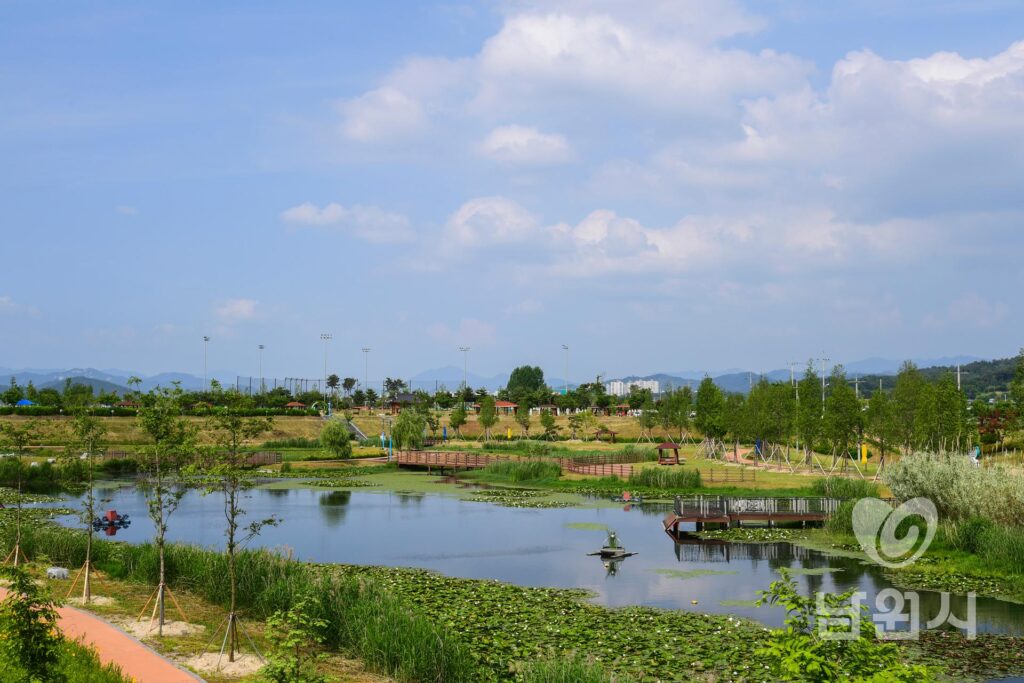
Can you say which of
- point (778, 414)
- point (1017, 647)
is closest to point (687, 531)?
point (1017, 647)

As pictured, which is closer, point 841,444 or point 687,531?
point 687,531

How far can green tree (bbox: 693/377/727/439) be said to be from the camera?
7344 centimetres

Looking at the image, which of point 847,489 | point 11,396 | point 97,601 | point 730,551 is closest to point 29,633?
point 97,601

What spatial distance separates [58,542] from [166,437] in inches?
323

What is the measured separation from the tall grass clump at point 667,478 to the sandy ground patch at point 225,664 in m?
39.9

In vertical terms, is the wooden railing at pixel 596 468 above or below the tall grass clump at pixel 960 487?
below

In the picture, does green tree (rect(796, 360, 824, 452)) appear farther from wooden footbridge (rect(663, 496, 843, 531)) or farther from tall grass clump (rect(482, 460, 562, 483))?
wooden footbridge (rect(663, 496, 843, 531))

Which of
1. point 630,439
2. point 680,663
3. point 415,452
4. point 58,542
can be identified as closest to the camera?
point 680,663

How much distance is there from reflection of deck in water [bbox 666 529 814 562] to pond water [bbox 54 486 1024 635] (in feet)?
0.19

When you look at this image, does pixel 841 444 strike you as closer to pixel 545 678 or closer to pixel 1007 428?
pixel 1007 428

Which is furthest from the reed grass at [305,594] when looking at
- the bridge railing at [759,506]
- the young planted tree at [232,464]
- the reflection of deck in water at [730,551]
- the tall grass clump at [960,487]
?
the tall grass clump at [960,487]

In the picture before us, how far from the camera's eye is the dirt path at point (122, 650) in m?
15.1

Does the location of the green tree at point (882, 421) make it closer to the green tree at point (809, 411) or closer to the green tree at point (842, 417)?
the green tree at point (842, 417)

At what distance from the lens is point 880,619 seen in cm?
2286
